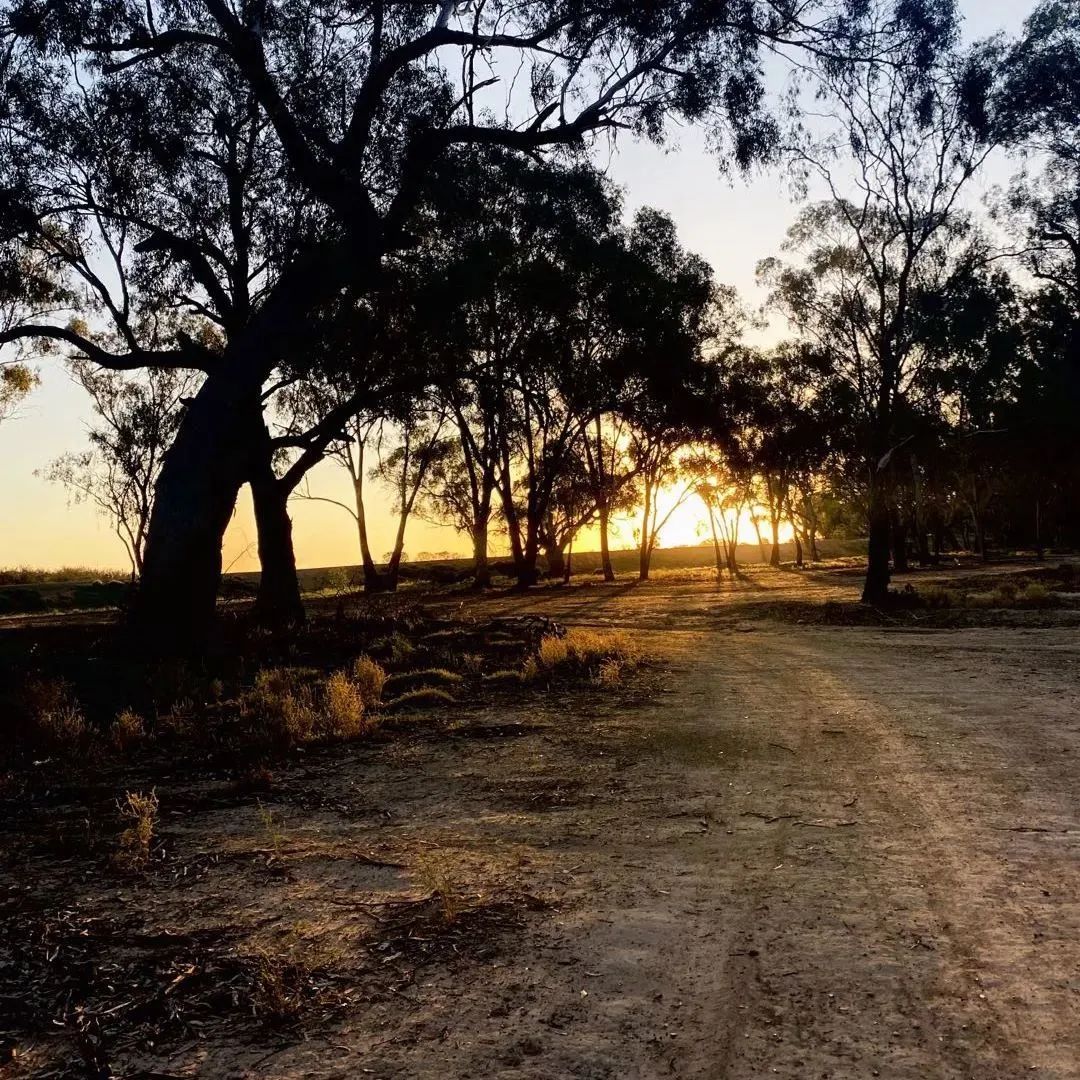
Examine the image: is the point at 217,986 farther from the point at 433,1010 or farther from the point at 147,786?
the point at 147,786

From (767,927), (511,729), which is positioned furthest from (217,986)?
(511,729)

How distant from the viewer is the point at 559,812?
5.97 m

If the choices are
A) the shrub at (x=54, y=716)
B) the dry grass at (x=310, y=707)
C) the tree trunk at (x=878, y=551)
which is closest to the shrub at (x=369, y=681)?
the dry grass at (x=310, y=707)

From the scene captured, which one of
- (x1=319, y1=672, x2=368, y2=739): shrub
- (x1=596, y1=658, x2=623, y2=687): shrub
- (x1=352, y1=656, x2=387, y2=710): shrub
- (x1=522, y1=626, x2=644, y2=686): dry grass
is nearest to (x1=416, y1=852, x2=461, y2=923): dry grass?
(x1=319, y1=672, x2=368, y2=739): shrub

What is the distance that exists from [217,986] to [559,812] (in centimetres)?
279

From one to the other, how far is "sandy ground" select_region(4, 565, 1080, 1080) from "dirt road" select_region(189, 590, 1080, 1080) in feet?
0.05

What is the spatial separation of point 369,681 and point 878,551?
54.3 ft

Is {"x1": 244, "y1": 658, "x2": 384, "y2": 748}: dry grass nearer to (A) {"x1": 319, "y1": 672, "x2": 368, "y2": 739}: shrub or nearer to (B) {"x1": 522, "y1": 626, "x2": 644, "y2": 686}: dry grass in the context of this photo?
(A) {"x1": 319, "y1": 672, "x2": 368, "y2": 739}: shrub

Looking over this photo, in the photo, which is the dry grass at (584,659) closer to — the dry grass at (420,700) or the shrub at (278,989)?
the dry grass at (420,700)

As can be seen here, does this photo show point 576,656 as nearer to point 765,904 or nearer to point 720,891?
point 720,891

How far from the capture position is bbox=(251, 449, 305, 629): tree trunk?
21047mm

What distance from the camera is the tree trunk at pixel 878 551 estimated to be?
918 inches

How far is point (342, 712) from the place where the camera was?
888 cm

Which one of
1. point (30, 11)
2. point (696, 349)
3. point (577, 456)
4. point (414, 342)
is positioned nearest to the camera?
point (30, 11)
